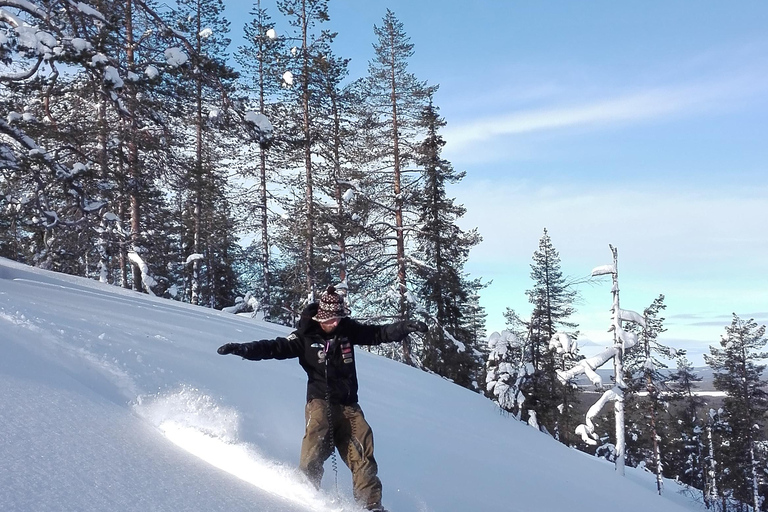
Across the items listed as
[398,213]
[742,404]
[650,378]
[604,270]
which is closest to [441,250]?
[398,213]

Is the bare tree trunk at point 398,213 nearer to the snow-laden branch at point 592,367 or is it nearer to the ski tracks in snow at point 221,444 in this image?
the snow-laden branch at point 592,367

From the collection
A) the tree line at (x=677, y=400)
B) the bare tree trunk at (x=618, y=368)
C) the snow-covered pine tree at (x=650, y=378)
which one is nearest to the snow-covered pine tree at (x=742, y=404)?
the tree line at (x=677, y=400)

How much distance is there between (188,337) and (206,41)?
59.1 feet

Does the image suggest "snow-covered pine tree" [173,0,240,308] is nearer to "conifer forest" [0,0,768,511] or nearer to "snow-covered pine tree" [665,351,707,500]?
"conifer forest" [0,0,768,511]

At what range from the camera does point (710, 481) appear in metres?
42.6

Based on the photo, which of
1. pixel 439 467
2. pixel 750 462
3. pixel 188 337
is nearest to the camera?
pixel 439 467

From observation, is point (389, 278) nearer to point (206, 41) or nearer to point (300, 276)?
point (300, 276)

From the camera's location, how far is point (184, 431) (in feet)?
14.8

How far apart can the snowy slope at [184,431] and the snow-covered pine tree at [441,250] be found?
12.4 meters

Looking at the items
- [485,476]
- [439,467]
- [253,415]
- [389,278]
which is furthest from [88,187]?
[389,278]

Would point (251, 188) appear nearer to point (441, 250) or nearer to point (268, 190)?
point (268, 190)

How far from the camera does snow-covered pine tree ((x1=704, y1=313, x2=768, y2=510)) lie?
35750 millimetres

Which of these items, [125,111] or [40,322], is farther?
[125,111]

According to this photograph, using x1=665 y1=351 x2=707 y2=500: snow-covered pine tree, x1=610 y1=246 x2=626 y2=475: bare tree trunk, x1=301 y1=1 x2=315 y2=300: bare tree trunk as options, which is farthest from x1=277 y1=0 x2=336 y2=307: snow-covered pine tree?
x1=665 y1=351 x2=707 y2=500: snow-covered pine tree
